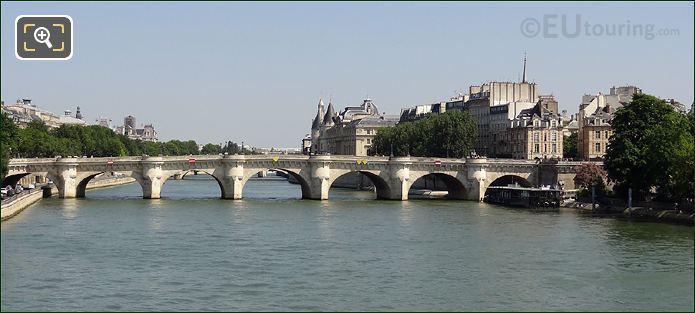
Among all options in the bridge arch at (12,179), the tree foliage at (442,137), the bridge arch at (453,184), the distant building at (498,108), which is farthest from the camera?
the distant building at (498,108)

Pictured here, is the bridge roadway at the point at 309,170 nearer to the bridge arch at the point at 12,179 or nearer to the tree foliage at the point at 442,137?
the bridge arch at the point at 12,179

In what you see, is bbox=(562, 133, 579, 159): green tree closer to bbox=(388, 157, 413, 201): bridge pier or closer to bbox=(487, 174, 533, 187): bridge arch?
bbox=(487, 174, 533, 187): bridge arch

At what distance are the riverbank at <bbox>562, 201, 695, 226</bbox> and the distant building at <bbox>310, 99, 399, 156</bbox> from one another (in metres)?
74.0

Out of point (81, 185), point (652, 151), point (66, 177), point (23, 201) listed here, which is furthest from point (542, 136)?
point (23, 201)

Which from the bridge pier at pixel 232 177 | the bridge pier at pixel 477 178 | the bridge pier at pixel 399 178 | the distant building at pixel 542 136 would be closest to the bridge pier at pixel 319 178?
the bridge pier at pixel 399 178

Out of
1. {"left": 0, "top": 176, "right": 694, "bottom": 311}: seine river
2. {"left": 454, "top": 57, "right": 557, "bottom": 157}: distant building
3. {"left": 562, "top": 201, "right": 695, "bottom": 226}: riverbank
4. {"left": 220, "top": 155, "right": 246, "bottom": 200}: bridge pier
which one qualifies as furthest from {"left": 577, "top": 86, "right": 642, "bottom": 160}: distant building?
{"left": 0, "top": 176, "right": 694, "bottom": 311}: seine river

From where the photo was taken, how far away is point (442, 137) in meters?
95.8

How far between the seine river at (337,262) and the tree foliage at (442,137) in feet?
122

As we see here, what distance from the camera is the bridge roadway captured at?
7006 cm

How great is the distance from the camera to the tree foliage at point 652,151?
5300 centimetres

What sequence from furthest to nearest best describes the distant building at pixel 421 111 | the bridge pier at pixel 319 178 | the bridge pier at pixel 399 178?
the distant building at pixel 421 111 < the bridge pier at pixel 399 178 < the bridge pier at pixel 319 178

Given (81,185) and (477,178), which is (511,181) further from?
(81,185)

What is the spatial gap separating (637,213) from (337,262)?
26.2 meters

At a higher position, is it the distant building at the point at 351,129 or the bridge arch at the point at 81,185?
the distant building at the point at 351,129
